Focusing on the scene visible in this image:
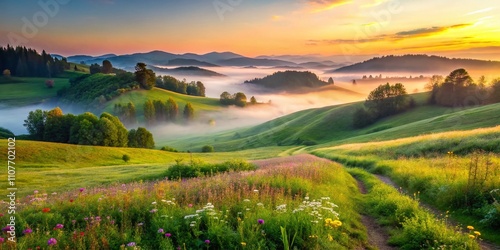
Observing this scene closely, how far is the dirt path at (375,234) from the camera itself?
9.24 meters

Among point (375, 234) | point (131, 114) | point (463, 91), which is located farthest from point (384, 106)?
point (131, 114)

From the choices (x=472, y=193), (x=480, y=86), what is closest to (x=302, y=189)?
(x=472, y=193)

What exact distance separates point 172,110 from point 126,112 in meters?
29.2

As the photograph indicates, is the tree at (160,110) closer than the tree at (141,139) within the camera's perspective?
No

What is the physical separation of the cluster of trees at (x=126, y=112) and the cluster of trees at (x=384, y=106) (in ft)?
395

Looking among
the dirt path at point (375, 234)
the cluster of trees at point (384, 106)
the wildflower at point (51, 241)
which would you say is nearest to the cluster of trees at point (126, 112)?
the cluster of trees at point (384, 106)

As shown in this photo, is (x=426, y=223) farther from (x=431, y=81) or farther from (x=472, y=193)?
(x=431, y=81)

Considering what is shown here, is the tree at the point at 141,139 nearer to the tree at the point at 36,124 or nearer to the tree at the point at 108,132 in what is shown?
the tree at the point at 108,132

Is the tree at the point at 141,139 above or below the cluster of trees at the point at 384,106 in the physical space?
below

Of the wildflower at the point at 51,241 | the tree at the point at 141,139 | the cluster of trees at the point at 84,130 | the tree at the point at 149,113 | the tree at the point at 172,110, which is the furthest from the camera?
the tree at the point at 172,110

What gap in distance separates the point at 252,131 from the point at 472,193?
13826cm

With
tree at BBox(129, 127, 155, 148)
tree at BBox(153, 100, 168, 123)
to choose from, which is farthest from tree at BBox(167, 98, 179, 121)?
tree at BBox(129, 127, 155, 148)

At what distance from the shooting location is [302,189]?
12.0 m

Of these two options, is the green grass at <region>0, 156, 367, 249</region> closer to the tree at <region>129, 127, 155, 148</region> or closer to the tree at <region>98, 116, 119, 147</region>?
the tree at <region>98, 116, 119, 147</region>
